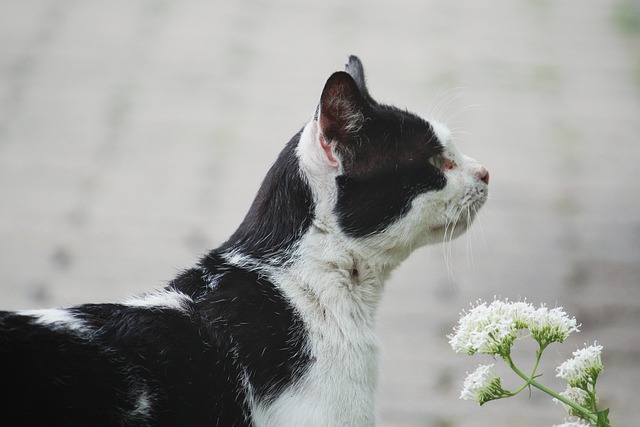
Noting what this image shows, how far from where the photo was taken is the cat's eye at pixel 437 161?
1.54 metres

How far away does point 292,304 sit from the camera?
1.48 metres

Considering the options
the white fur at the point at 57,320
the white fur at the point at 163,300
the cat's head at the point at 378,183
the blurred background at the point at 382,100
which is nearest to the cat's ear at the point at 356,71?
the cat's head at the point at 378,183

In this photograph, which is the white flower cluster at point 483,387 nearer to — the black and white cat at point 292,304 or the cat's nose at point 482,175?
the black and white cat at point 292,304

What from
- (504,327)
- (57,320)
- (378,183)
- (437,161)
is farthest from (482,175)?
(57,320)

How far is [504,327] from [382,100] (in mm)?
2473

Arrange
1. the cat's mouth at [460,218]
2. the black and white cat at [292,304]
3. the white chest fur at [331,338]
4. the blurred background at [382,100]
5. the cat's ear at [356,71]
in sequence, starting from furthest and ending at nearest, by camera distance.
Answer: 1. the blurred background at [382,100]
2. the cat's ear at [356,71]
3. the cat's mouth at [460,218]
4. the white chest fur at [331,338]
5. the black and white cat at [292,304]

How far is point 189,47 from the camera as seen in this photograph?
3756 mm

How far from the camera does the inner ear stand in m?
1.41

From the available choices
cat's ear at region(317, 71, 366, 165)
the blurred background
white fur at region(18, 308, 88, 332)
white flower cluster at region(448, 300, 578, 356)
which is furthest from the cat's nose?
the blurred background

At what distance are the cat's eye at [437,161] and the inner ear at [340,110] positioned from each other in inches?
5.7

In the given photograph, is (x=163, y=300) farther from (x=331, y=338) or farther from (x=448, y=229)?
(x=448, y=229)

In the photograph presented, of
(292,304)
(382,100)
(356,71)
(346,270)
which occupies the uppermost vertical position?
(382,100)

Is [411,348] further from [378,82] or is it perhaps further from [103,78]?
[103,78]

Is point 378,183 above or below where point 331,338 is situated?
above
